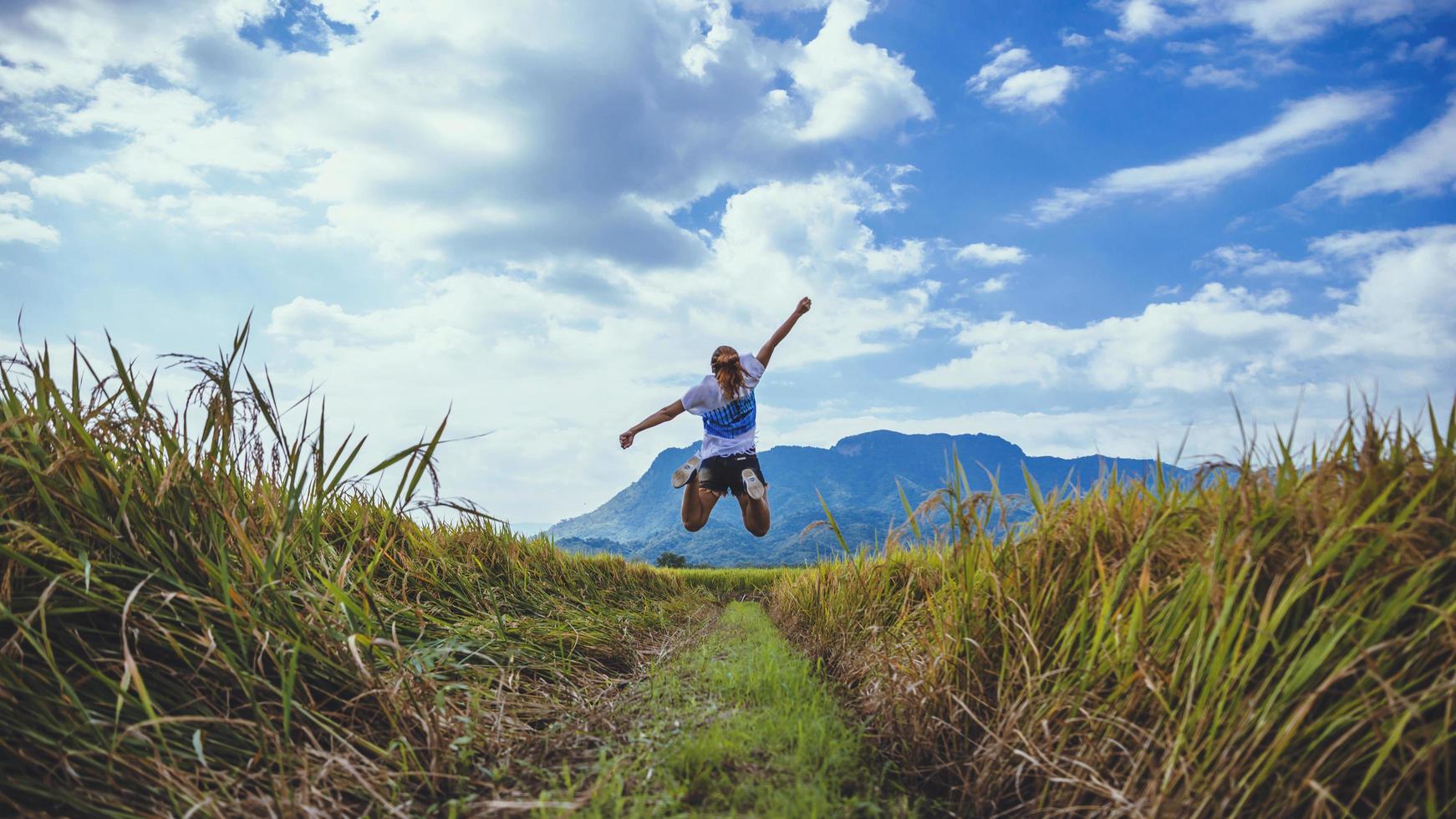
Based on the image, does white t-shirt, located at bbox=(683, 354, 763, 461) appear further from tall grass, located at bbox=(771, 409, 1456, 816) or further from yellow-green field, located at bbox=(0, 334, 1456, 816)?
tall grass, located at bbox=(771, 409, 1456, 816)

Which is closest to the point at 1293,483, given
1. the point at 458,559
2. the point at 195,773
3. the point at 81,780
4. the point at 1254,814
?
the point at 1254,814

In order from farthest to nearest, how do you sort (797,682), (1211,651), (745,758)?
(797,682)
(745,758)
(1211,651)

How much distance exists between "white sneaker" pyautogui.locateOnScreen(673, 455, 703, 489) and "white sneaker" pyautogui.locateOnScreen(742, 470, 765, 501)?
0.58 metres

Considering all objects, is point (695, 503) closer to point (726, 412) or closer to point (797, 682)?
point (726, 412)

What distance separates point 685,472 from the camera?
7.99 metres

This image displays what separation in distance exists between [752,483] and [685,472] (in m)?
0.75

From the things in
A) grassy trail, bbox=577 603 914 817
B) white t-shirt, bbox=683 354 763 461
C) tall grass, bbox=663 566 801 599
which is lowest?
tall grass, bbox=663 566 801 599

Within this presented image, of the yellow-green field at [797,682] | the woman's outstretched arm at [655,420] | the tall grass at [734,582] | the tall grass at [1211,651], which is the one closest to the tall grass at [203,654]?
the yellow-green field at [797,682]

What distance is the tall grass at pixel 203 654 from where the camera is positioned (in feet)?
6.74

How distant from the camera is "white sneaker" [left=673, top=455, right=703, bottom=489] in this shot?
25.9 feet

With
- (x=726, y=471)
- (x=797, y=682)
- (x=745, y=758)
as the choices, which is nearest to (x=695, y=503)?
(x=726, y=471)

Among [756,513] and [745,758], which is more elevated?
[756,513]

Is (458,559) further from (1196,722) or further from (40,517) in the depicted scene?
(1196,722)

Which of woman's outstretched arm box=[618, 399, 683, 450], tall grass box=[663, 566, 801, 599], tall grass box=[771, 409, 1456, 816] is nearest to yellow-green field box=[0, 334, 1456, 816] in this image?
tall grass box=[771, 409, 1456, 816]
